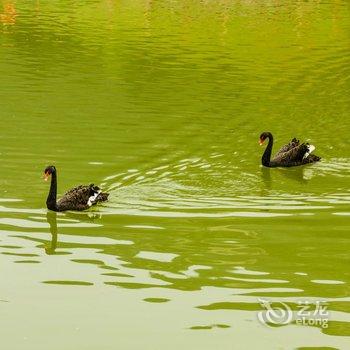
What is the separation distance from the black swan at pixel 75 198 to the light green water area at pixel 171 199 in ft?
0.58

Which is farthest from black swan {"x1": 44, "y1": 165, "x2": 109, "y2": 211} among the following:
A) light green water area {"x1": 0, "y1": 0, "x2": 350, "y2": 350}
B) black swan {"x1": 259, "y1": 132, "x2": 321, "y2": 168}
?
black swan {"x1": 259, "y1": 132, "x2": 321, "y2": 168}

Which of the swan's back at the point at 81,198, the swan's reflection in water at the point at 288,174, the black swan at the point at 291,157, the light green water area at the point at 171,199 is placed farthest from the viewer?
the black swan at the point at 291,157

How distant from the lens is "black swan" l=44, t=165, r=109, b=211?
12.9 meters

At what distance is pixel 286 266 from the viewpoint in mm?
10750

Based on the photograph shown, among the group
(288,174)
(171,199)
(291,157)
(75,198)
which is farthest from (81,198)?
(291,157)

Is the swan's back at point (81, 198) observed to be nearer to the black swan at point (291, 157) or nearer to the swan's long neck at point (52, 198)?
the swan's long neck at point (52, 198)

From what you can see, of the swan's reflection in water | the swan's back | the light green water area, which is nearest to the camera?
the light green water area

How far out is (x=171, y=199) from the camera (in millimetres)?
13633

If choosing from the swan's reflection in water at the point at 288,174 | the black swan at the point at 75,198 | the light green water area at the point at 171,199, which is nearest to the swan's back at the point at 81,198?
the black swan at the point at 75,198

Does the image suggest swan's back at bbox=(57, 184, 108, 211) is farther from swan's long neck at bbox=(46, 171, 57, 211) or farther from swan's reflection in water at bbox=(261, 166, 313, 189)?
swan's reflection in water at bbox=(261, 166, 313, 189)

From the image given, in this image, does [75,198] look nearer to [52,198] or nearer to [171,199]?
[52,198]

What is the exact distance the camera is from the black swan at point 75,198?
42.3ft

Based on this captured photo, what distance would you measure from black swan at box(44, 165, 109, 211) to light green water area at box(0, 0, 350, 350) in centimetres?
18

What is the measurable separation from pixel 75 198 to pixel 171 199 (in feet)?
4.88
